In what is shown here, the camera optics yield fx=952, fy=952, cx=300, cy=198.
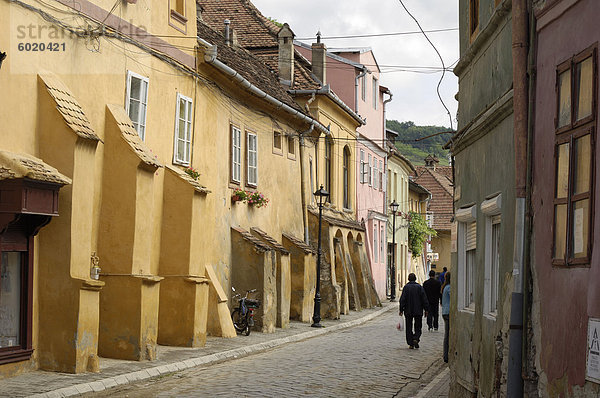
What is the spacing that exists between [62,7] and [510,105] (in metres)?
9.40

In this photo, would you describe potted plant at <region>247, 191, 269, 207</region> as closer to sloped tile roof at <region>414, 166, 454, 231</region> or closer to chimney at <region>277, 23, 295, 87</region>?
chimney at <region>277, 23, 295, 87</region>

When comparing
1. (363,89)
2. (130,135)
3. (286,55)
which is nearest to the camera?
(130,135)

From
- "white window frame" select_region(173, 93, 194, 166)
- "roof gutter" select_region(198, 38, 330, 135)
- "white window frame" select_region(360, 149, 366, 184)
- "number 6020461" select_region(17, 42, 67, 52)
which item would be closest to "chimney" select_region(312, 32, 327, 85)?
"roof gutter" select_region(198, 38, 330, 135)

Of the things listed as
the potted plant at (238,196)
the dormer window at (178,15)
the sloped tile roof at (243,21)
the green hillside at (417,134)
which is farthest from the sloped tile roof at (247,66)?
the green hillside at (417,134)

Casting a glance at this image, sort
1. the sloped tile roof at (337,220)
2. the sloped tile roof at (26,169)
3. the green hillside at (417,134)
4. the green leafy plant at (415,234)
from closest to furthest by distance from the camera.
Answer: the sloped tile roof at (26,169), the sloped tile roof at (337,220), the green leafy plant at (415,234), the green hillside at (417,134)

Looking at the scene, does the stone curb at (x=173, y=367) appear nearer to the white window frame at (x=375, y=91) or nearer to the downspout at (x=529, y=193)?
the downspout at (x=529, y=193)

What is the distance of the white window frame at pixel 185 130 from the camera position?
21188mm

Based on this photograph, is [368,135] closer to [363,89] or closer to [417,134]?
[363,89]

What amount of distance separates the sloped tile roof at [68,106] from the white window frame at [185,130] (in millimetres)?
4951

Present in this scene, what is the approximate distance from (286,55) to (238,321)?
13.4 meters

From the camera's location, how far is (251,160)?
Answer: 26984 millimetres

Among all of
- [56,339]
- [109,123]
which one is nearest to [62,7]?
[109,123]

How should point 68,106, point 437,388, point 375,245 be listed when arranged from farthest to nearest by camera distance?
point 375,245 → point 68,106 → point 437,388

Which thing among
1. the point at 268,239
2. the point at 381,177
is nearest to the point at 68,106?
the point at 268,239
